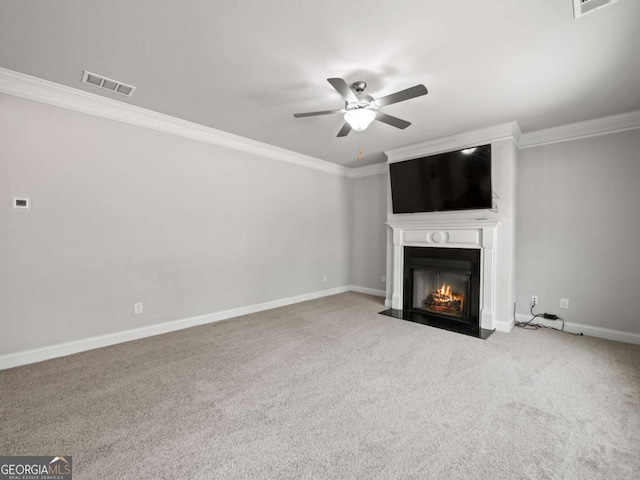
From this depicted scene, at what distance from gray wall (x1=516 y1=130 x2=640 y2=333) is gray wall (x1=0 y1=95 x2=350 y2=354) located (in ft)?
11.5

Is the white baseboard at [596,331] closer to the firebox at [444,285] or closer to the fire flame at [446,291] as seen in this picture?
the firebox at [444,285]

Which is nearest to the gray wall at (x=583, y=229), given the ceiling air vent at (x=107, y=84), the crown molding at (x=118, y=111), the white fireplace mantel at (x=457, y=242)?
the white fireplace mantel at (x=457, y=242)

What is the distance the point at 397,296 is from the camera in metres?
4.35

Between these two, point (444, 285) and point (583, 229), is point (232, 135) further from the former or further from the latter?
point (583, 229)

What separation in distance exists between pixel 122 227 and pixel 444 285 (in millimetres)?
4205

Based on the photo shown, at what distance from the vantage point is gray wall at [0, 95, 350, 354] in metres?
2.49

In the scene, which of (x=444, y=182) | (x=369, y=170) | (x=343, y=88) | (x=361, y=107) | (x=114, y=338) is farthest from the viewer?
(x=369, y=170)

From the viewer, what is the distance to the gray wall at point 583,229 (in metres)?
3.11

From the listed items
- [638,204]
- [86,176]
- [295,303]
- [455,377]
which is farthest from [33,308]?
[638,204]

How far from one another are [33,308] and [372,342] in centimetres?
329

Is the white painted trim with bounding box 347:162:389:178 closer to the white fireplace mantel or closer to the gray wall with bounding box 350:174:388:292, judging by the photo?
the gray wall with bounding box 350:174:388:292

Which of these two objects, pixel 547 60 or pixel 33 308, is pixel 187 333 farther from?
pixel 547 60

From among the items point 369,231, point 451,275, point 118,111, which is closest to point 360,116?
point 118,111

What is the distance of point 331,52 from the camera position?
2090 mm
